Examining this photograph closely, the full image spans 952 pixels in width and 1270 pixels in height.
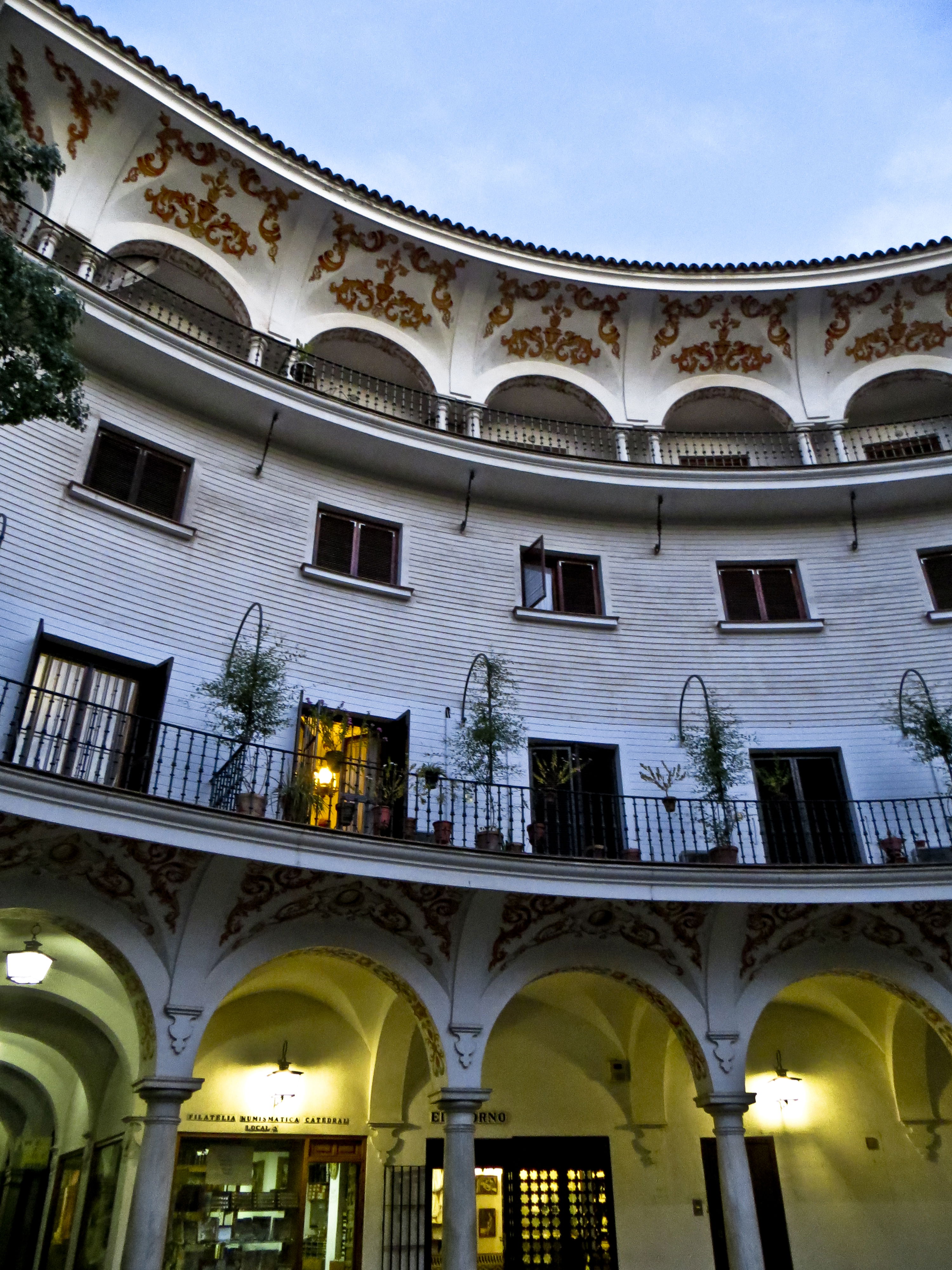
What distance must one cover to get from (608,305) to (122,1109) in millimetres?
15064

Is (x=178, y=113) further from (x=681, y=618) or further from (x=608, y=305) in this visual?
(x=681, y=618)

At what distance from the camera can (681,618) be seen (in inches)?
593

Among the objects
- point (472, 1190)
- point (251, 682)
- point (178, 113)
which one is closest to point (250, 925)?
point (251, 682)

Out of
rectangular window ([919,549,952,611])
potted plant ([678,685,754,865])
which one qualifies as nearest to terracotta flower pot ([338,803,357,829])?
potted plant ([678,685,754,865])

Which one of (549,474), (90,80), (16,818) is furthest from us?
(549,474)

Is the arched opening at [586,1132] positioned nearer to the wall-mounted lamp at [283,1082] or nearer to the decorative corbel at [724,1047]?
the decorative corbel at [724,1047]

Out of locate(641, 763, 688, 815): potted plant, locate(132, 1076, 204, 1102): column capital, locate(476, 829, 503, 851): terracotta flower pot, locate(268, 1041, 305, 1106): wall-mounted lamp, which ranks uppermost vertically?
locate(641, 763, 688, 815): potted plant

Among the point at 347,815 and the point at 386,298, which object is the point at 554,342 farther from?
the point at 347,815

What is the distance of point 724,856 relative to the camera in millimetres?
11711

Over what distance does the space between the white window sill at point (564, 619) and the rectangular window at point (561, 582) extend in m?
0.11

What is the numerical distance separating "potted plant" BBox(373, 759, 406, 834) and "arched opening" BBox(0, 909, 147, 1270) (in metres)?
3.31

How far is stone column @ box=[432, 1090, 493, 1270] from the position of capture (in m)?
10.2

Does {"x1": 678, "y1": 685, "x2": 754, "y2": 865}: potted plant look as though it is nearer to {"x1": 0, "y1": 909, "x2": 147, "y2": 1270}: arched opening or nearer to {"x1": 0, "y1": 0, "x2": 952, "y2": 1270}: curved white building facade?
{"x1": 0, "y1": 0, "x2": 952, "y2": 1270}: curved white building facade

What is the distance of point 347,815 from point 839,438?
1107 centimetres
